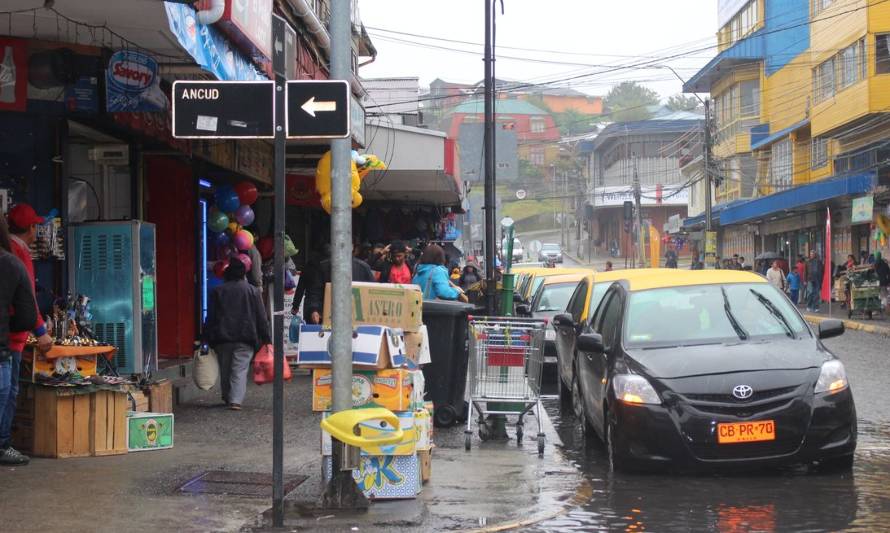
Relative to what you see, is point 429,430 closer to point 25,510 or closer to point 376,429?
point 376,429

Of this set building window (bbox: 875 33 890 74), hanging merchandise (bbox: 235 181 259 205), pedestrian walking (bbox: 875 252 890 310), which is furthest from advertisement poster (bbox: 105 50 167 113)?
building window (bbox: 875 33 890 74)

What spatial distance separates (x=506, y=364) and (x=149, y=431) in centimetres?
305

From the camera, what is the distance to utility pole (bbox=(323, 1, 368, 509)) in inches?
284

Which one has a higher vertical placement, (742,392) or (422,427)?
(742,392)

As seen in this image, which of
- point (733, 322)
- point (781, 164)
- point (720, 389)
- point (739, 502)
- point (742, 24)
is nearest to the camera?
point (739, 502)

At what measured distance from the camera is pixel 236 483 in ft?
26.5

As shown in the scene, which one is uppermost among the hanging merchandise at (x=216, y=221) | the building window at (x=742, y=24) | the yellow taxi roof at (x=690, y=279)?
the building window at (x=742, y=24)

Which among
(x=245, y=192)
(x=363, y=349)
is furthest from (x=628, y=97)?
(x=363, y=349)

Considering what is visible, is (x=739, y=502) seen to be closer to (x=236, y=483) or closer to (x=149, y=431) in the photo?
(x=236, y=483)

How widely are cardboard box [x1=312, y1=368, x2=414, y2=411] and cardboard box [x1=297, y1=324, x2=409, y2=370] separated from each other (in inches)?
2.9

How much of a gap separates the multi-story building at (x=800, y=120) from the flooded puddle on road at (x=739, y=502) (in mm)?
25876

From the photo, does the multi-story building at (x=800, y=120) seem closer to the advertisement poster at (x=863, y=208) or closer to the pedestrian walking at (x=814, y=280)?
the advertisement poster at (x=863, y=208)

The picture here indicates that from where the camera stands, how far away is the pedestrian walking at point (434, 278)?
505 inches

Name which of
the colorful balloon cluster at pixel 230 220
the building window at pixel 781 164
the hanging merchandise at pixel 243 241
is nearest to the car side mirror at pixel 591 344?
the colorful balloon cluster at pixel 230 220
